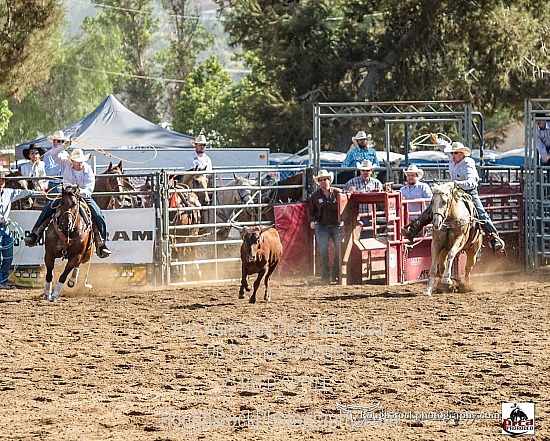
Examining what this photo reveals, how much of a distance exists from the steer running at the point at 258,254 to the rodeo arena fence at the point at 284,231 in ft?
5.26

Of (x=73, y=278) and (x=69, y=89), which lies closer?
(x=73, y=278)

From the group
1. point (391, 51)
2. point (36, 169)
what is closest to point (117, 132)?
point (36, 169)

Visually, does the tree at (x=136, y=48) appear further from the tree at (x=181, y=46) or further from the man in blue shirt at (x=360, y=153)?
the man in blue shirt at (x=360, y=153)

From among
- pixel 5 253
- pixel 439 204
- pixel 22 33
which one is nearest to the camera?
pixel 439 204

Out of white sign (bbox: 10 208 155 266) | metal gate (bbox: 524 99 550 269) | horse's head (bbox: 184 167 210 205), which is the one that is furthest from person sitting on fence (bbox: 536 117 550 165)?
white sign (bbox: 10 208 155 266)

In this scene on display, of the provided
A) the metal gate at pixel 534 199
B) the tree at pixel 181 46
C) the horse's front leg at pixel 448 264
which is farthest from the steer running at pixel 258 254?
the tree at pixel 181 46

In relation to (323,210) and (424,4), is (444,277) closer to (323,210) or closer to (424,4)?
(323,210)

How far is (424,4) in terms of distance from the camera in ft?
101

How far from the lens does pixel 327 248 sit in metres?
13.8

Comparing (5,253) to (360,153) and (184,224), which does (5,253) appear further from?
(360,153)

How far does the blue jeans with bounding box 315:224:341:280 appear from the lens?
13773mm

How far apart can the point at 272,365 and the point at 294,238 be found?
7.25 m

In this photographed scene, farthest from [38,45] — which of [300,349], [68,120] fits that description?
[68,120]

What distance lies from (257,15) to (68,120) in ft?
64.7
